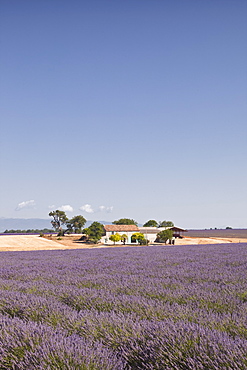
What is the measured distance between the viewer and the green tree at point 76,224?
199 feet

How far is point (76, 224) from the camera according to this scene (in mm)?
60656

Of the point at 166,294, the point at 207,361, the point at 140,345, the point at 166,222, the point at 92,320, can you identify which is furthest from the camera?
the point at 166,222

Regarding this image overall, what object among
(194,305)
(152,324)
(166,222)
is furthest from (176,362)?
(166,222)

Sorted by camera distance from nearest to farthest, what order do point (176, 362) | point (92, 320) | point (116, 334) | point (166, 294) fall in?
point (176, 362) < point (116, 334) < point (92, 320) < point (166, 294)

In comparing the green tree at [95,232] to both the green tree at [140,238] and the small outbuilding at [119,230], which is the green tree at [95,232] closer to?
the small outbuilding at [119,230]

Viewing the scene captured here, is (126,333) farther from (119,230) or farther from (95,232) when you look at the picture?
(119,230)

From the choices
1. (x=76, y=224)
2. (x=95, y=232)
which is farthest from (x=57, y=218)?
(x=95, y=232)

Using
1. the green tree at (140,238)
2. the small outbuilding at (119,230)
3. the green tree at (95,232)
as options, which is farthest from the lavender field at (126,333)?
the small outbuilding at (119,230)

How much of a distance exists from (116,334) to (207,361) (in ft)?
2.70

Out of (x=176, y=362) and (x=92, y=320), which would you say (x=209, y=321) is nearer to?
(x=176, y=362)

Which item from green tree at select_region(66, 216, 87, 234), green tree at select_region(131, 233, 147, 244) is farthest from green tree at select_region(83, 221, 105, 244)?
green tree at select_region(66, 216, 87, 234)

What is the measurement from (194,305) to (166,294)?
507mm

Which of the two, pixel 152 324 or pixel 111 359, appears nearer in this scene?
pixel 111 359

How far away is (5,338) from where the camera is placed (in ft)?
8.28
